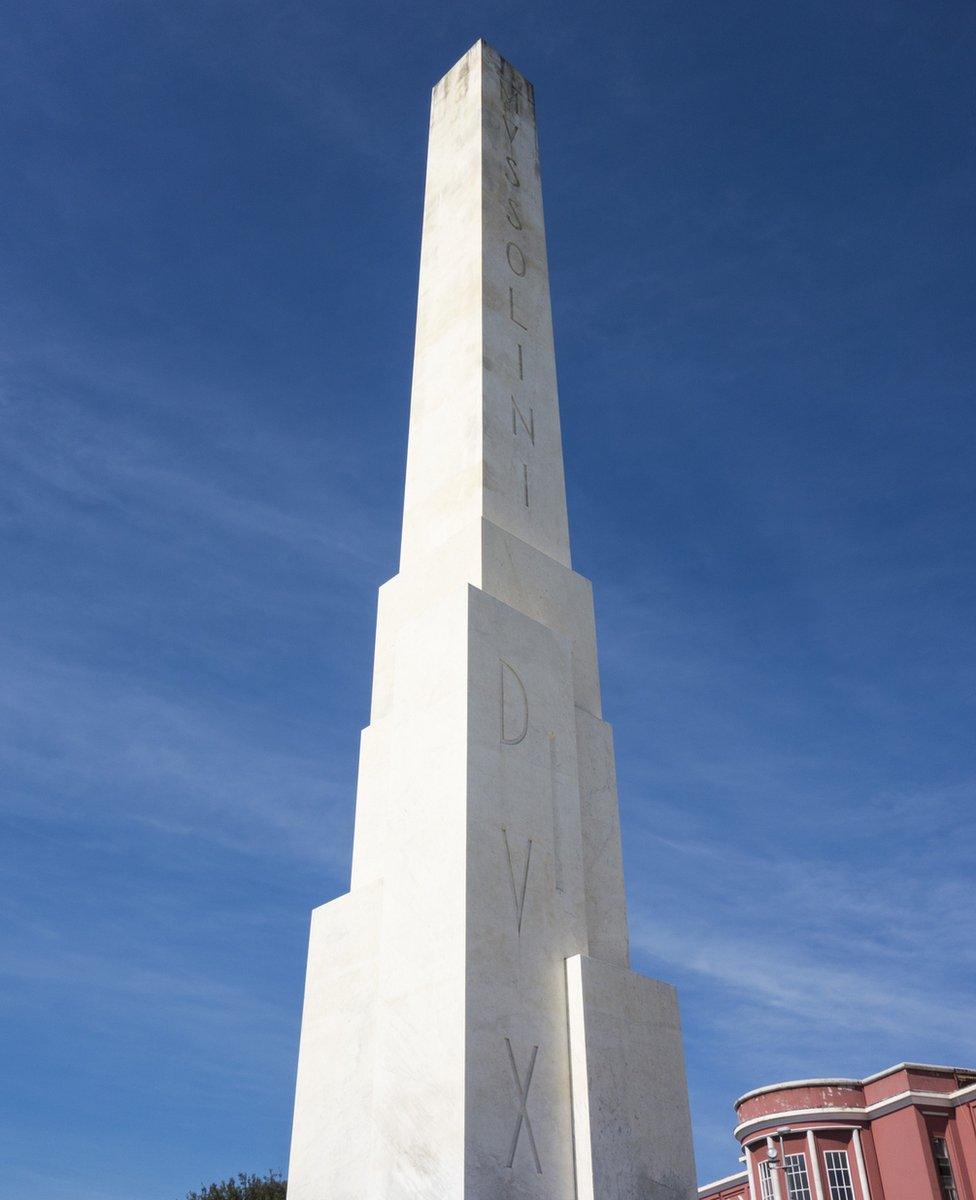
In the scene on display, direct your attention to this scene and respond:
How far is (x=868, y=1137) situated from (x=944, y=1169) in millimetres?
2369

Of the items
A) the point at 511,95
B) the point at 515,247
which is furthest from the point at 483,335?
the point at 511,95

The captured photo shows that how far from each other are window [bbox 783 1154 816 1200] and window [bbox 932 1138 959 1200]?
3.70 m

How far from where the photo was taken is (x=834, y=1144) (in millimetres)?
31906

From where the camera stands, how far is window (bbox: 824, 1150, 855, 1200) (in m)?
31.1

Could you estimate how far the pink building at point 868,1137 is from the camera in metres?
29.8

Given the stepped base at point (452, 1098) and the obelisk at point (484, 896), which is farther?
the obelisk at point (484, 896)

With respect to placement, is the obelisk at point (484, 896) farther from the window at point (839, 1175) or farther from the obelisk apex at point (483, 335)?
the window at point (839, 1175)

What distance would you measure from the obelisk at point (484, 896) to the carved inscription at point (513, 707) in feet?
0.08

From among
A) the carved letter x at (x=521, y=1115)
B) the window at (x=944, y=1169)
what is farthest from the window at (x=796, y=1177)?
the carved letter x at (x=521, y=1115)

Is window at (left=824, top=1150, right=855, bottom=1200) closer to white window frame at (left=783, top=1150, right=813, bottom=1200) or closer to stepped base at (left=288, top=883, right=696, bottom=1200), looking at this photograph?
white window frame at (left=783, top=1150, right=813, bottom=1200)

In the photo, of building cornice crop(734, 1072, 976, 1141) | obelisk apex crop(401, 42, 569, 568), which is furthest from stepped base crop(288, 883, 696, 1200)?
building cornice crop(734, 1072, 976, 1141)

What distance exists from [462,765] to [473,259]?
7.56 m

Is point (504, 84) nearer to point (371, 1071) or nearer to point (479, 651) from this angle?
point (479, 651)

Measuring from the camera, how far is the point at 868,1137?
31734 mm
